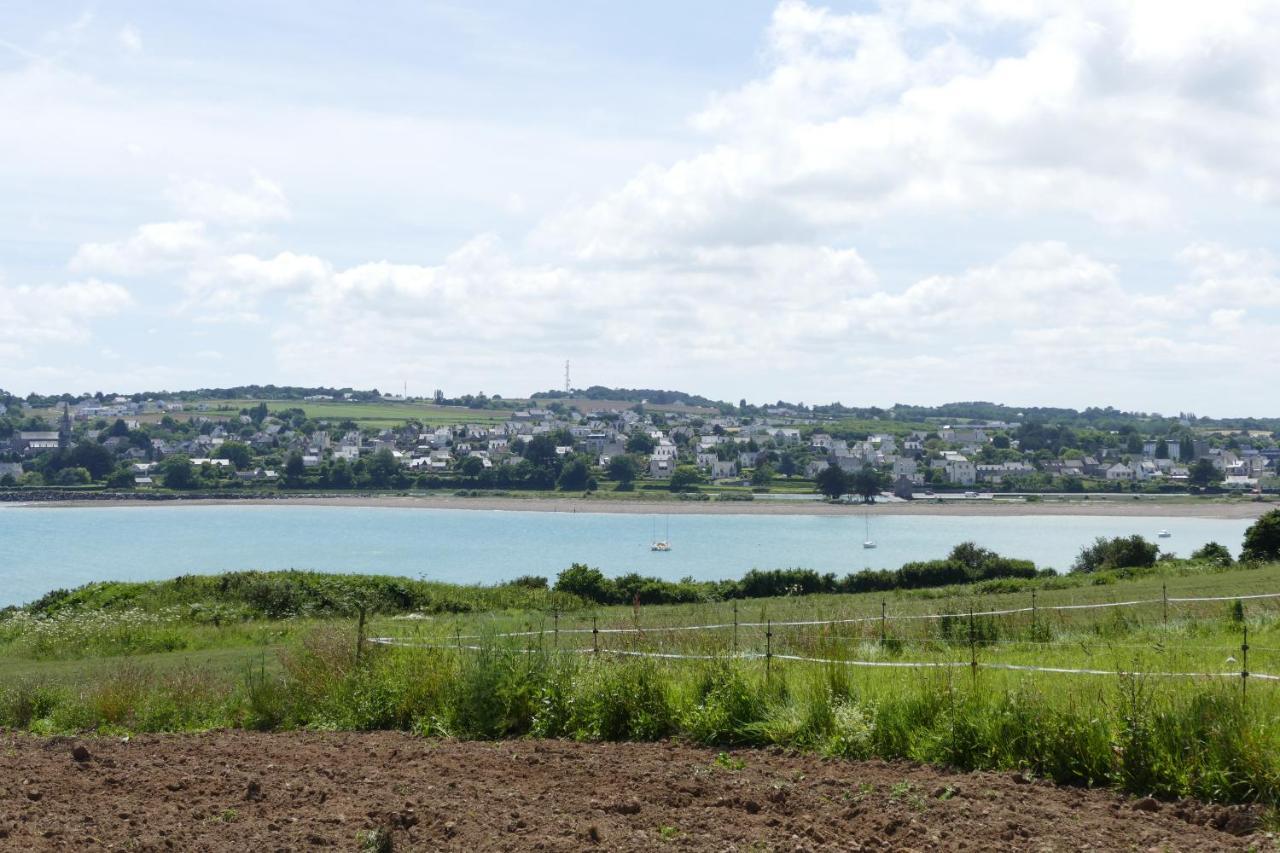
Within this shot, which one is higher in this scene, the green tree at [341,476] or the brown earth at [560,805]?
the brown earth at [560,805]

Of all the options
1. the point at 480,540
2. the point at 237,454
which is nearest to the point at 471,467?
the point at 237,454

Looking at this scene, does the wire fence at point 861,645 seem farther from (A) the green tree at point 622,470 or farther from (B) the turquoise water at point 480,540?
(A) the green tree at point 622,470

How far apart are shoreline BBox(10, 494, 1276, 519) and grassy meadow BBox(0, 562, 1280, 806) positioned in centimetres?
10765

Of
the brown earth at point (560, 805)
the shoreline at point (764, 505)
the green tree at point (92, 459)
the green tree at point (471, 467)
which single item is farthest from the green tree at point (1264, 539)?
the green tree at point (92, 459)

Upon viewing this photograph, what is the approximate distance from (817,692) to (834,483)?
5133 inches

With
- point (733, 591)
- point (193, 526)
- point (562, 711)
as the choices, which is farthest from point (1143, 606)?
point (193, 526)

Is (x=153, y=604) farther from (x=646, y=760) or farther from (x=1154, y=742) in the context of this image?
(x=1154, y=742)

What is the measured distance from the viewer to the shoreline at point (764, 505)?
125562mm

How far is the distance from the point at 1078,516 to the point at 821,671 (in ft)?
402

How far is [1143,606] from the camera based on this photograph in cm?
2222

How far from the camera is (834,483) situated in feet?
456

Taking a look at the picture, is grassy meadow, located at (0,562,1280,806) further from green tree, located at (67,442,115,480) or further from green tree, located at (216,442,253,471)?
green tree, located at (216,442,253,471)

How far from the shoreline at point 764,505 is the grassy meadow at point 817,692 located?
10765 cm

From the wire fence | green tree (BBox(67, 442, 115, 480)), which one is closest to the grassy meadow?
the wire fence
